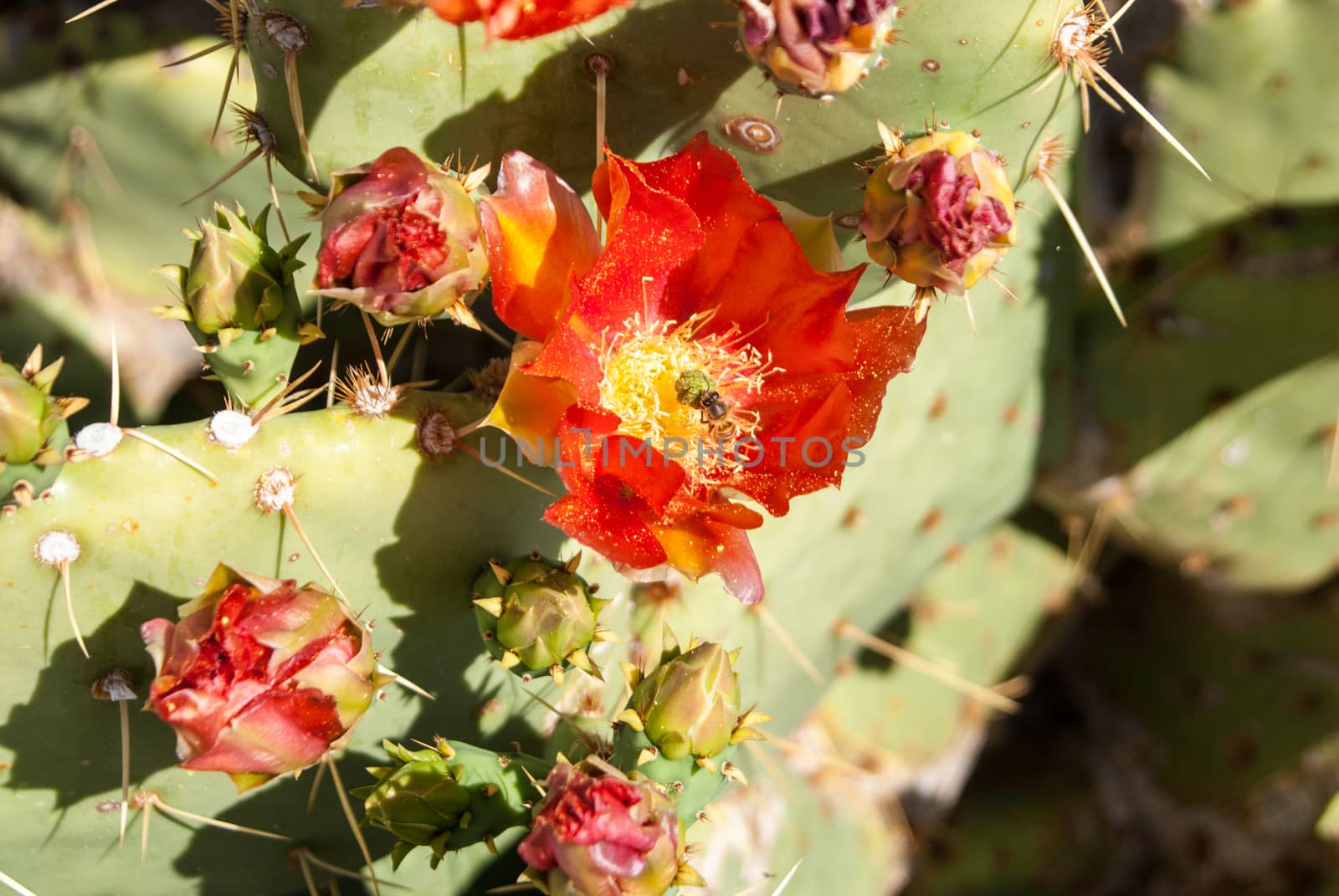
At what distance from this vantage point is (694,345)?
109 centimetres

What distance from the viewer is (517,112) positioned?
1.12 metres

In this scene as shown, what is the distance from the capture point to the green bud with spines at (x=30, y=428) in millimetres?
922

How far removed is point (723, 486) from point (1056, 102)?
0.50m

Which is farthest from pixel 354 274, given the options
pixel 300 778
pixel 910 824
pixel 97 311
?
pixel 910 824

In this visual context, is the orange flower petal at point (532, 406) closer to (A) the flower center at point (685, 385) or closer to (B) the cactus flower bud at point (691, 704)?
(A) the flower center at point (685, 385)

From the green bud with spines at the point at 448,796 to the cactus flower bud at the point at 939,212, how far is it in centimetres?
57

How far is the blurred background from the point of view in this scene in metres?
1.59

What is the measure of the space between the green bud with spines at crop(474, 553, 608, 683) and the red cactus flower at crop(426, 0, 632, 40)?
0.47m

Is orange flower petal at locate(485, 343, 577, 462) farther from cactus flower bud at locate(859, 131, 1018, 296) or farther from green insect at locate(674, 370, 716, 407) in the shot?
cactus flower bud at locate(859, 131, 1018, 296)

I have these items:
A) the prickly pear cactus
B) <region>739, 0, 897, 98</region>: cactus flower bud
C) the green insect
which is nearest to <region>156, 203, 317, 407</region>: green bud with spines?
the green insect

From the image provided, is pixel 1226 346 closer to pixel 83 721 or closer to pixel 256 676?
pixel 256 676

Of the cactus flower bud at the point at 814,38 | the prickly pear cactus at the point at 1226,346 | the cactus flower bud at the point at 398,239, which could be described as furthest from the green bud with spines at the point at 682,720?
the prickly pear cactus at the point at 1226,346

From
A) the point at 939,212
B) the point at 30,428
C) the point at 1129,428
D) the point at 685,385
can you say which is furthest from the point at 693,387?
the point at 1129,428

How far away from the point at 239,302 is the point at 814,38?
0.53m
